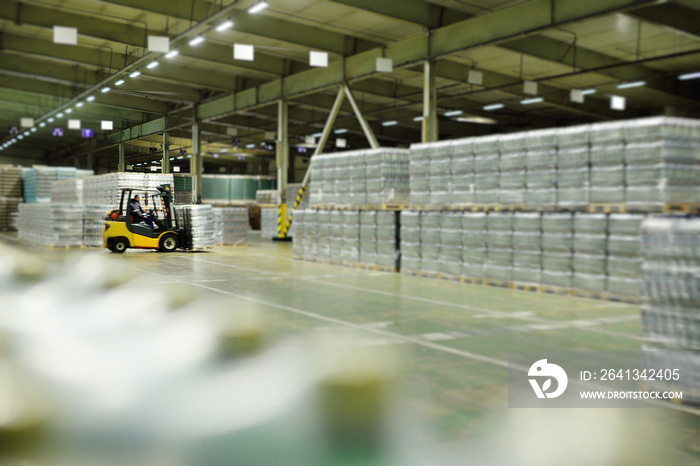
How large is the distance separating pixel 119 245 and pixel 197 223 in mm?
1875

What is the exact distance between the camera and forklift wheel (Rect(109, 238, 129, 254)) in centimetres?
1412

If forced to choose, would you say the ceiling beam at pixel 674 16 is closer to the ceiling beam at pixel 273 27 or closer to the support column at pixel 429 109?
the support column at pixel 429 109

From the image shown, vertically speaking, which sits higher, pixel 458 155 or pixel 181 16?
pixel 181 16

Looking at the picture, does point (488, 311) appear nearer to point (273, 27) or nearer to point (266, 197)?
point (273, 27)

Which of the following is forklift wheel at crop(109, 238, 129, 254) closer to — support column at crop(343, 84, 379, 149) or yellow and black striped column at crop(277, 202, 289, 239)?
yellow and black striped column at crop(277, 202, 289, 239)

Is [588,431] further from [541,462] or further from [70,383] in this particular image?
[70,383]

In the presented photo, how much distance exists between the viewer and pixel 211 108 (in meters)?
21.5

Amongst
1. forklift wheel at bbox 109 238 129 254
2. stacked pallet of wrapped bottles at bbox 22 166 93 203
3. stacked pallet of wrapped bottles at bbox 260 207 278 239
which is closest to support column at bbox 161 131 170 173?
forklift wheel at bbox 109 238 129 254

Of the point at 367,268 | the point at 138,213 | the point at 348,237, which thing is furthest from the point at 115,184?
the point at 367,268

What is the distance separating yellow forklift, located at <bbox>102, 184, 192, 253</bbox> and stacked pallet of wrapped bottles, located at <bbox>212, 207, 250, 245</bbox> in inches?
→ 115

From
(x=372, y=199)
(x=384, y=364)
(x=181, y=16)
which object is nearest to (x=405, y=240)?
(x=372, y=199)

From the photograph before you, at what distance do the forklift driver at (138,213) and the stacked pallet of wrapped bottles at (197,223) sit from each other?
0.79 metres

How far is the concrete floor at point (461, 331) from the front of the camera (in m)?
2.85

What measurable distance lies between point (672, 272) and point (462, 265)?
5354mm
